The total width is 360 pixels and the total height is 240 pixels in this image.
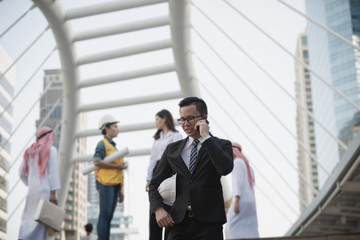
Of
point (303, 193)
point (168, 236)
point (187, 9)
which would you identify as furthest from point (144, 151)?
point (303, 193)

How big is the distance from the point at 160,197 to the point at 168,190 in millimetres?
95

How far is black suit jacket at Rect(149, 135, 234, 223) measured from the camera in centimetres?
321

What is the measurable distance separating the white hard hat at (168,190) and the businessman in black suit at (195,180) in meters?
0.03

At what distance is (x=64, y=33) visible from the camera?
11.7 meters

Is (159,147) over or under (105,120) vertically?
under

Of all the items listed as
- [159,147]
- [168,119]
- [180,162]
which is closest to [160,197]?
[180,162]

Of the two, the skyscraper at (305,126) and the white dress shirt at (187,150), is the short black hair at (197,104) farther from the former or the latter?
the skyscraper at (305,126)

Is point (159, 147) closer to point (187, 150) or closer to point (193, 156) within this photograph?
point (187, 150)

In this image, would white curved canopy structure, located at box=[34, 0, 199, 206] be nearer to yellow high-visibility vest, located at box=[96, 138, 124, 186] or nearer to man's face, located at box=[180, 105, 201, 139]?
yellow high-visibility vest, located at box=[96, 138, 124, 186]

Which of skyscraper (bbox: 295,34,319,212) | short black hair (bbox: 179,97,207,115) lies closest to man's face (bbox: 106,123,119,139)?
short black hair (bbox: 179,97,207,115)

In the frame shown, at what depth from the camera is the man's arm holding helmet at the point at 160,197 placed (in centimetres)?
324

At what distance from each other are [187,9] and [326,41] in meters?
89.0

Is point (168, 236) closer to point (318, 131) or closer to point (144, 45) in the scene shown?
point (144, 45)

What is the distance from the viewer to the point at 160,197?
3443 mm
